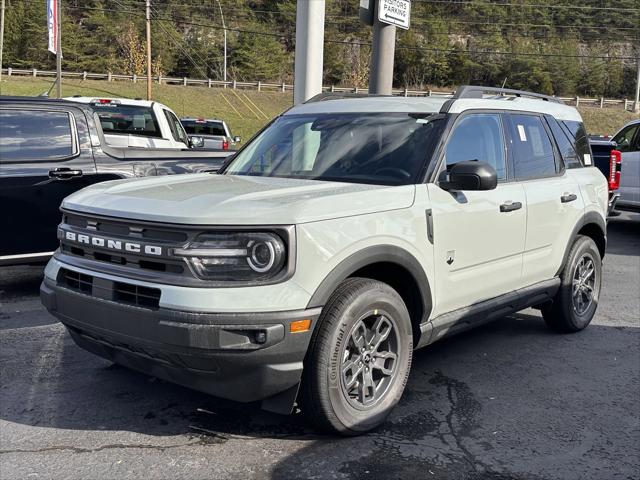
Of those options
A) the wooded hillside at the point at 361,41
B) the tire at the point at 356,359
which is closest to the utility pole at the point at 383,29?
the tire at the point at 356,359

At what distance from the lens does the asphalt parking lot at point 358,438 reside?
329cm

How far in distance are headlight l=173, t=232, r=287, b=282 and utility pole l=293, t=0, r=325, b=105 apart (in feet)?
18.1

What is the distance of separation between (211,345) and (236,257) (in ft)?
1.37

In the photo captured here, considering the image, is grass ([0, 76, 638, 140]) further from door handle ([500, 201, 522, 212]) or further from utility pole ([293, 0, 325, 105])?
door handle ([500, 201, 522, 212])

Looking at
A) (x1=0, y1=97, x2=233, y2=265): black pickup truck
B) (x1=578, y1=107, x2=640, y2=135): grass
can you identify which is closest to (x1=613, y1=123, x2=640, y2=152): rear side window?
(x1=0, y1=97, x2=233, y2=265): black pickup truck

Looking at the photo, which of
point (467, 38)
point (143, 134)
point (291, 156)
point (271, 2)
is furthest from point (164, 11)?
point (291, 156)

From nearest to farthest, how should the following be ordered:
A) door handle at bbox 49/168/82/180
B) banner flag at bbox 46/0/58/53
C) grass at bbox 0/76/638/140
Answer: door handle at bbox 49/168/82/180 → banner flag at bbox 46/0/58/53 → grass at bbox 0/76/638/140

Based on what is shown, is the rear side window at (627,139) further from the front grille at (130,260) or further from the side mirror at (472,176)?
the front grille at (130,260)

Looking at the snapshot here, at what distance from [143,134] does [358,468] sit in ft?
27.5

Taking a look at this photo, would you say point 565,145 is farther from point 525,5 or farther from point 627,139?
point 525,5

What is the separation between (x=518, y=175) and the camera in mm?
4867

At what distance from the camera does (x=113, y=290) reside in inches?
130

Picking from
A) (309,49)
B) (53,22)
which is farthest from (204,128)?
(309,49)

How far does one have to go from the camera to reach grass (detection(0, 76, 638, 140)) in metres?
53.3
